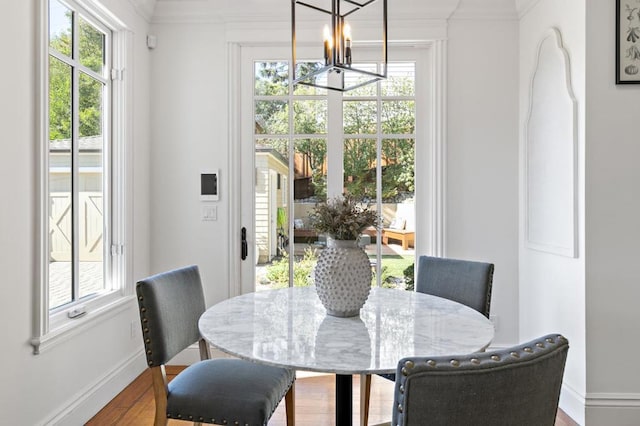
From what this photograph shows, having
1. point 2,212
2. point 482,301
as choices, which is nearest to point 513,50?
point 482,301

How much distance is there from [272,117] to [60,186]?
1.40m

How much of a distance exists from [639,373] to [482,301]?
0.96 meters

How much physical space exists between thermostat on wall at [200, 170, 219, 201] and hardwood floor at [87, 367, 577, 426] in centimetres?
120

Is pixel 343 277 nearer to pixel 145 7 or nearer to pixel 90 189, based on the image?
pixel 90 189

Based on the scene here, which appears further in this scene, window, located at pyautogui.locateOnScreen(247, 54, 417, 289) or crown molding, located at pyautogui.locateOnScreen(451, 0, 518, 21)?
window, located at pyautogui.locateOnScreen(247, 54, 417, 289)

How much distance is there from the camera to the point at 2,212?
1.68 m

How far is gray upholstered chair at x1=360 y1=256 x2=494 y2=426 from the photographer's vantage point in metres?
2.03

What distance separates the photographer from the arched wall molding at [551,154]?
7.57ft

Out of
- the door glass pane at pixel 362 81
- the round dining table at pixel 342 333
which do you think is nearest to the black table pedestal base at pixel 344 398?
the round dining table at pixel 342 333

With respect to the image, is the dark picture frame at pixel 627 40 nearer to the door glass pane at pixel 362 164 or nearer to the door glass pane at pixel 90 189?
the door glass pane at pixel 362 164

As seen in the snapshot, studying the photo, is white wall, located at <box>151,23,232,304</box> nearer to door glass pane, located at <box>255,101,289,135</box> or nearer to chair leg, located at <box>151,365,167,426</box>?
door glass pane, located at <box>255,101,289,135</box>

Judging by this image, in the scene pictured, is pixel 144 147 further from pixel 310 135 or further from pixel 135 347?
pixel 135 347

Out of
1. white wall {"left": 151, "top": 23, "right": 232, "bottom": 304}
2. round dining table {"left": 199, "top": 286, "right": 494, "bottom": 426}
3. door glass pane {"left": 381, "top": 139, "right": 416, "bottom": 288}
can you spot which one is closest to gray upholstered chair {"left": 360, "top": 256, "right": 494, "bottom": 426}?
round dining table {"left": 199, "top": 286, "right": 494, "bottom": 426}

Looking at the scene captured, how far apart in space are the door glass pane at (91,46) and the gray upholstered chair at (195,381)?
1.44 m
